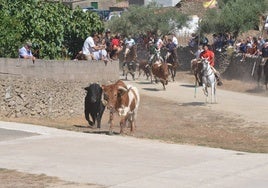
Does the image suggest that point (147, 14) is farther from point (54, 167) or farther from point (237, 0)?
point (54, 167)

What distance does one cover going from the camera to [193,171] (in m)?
12.1

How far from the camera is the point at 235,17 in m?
42.6

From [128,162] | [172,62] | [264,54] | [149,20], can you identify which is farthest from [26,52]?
[149,20]

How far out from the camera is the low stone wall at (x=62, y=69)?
22.9 meters

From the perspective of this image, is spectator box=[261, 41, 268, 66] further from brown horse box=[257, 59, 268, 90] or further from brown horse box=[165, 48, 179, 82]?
brown horse box=[165, 48, 179, 82]

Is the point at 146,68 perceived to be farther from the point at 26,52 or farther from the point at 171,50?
the point at 26,52

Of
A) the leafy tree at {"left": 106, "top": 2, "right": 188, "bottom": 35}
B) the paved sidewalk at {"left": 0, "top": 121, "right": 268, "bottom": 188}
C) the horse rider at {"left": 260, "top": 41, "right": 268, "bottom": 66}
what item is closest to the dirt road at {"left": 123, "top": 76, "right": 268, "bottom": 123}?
the horse rider at {"left": 260, "top": 41, "right": 268, "bottom": 66}

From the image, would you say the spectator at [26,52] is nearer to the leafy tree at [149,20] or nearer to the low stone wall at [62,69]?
the low stone wall at [62,69]

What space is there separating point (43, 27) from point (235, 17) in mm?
18487

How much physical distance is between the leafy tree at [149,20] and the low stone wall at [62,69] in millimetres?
23892

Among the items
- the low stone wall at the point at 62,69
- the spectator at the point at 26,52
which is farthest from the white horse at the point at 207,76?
the spectator at the point at 26,52

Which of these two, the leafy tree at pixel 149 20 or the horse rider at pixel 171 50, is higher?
the leafy tree at pixel 149 20

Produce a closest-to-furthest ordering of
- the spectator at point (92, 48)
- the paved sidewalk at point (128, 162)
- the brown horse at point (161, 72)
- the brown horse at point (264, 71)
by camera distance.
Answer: the paved sidewalk at point (128, 162) < the spectator at point (92, 48) < the brown horse at point (264, 71) < the brown horse at point (161, 72)

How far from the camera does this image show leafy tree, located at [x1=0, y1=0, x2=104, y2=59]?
24.6 meters
